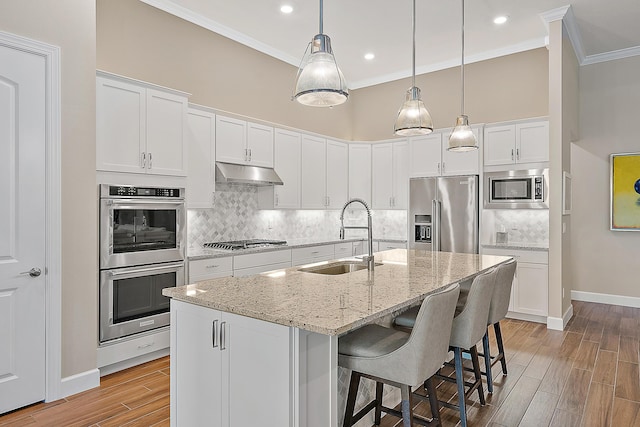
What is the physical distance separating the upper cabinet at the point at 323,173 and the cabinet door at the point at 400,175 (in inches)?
30.4

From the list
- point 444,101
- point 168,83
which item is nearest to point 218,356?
point 168,83

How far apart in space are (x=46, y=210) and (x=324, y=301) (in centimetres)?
217

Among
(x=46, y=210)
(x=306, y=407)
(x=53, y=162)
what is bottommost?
(x=306, y=407)

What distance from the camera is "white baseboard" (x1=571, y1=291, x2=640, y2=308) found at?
5547 millimetres

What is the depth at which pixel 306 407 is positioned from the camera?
5.44 ft

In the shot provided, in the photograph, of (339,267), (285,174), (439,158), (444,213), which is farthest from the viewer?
(439,158)

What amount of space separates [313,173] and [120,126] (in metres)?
2.90

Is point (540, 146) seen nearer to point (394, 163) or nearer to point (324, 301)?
point (394, 163)

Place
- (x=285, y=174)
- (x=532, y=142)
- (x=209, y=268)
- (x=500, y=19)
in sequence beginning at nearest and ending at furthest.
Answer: (x=209, y=268) → (x=500, y=19) → (x=532, y=142) → (x=285, y=174)

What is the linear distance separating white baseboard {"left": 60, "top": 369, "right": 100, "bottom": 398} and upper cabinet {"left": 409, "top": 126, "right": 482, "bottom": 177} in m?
4.51

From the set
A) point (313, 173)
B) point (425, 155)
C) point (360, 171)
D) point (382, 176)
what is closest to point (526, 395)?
point (425, 155)

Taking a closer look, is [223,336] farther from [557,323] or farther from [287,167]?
[557,323]

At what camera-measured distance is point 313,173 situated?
5.80 metres

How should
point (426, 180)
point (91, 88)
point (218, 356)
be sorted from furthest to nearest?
point (426, 180), point (91, 88), point (218, 356)
